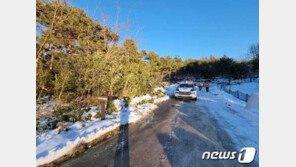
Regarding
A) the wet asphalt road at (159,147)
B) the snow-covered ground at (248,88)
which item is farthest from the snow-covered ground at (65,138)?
the snow-covered ground at (248,88)

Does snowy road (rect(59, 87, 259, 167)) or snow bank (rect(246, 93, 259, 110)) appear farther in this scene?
snow bank (rect(246, 93, 259, 110))

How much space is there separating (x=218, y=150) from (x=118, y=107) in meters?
4.44

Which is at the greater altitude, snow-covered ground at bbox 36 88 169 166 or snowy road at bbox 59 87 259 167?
snow-covered ground at bbox 36 88 169 166

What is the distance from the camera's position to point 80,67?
5.37 meters

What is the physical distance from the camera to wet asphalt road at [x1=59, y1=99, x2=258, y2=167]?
227 cm

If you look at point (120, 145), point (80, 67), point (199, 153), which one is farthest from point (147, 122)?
point (80, 67)

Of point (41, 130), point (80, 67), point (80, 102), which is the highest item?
point (80, 67)

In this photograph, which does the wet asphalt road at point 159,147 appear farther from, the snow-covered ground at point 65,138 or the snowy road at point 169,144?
the snow-covered ground at point 65,138

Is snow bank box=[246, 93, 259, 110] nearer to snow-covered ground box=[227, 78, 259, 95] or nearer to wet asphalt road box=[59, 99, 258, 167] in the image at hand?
wet asphalt road box=[59, 99, 258, 167]

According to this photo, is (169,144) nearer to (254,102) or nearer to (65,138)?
(65,138)

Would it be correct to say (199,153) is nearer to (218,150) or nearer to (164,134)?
(218,150)

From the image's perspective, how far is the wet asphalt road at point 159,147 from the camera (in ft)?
7.45

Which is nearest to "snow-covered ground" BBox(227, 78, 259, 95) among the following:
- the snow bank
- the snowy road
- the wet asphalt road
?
the snow bank

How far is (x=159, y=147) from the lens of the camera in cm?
276
